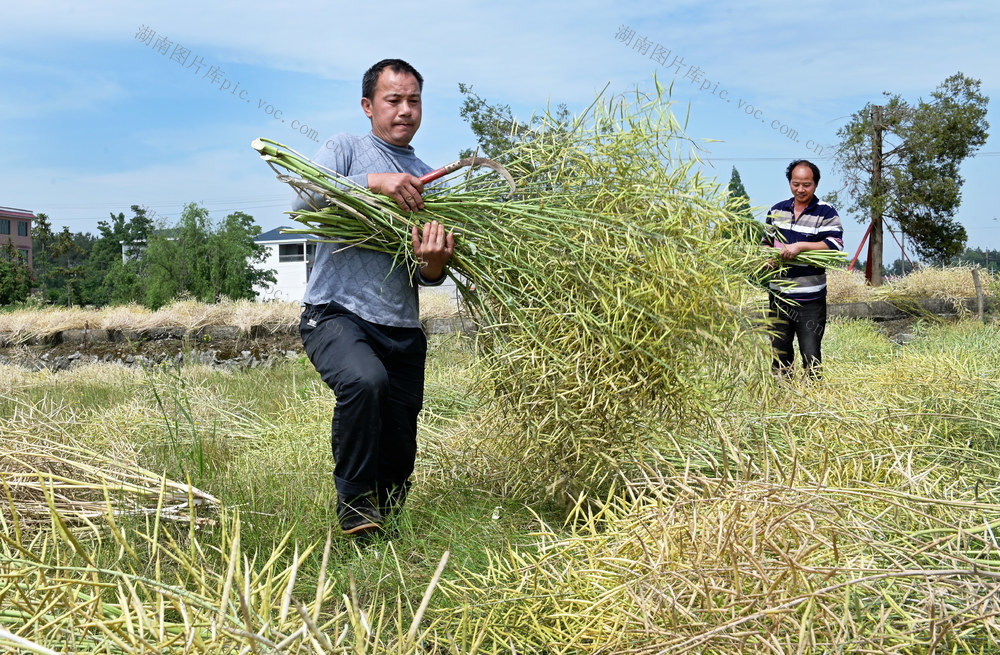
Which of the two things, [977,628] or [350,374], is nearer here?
[977,628]

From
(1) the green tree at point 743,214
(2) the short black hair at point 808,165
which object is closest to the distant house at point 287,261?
(2) the short black hair at point 808,165

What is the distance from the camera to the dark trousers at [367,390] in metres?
2.72

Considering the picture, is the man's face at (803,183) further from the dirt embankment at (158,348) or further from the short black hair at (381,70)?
the dirt embankment at (158,348)

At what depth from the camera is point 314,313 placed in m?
2.97

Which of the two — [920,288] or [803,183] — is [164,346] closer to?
[803,183]

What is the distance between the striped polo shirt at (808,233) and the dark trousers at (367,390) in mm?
3219

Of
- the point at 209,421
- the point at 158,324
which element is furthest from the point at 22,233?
the point at 209,421

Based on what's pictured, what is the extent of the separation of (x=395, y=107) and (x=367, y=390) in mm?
1188

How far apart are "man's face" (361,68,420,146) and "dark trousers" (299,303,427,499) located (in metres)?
0.78

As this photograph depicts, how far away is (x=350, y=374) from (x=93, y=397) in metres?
4.27

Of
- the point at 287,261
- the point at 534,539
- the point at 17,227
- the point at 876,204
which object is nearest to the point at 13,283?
the point at 287,261

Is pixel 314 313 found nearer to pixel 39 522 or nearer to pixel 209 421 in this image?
pixel 39 522

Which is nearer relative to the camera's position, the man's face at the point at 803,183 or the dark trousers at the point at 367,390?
the dark trousers at the point at 367,390

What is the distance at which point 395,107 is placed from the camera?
120 inches
